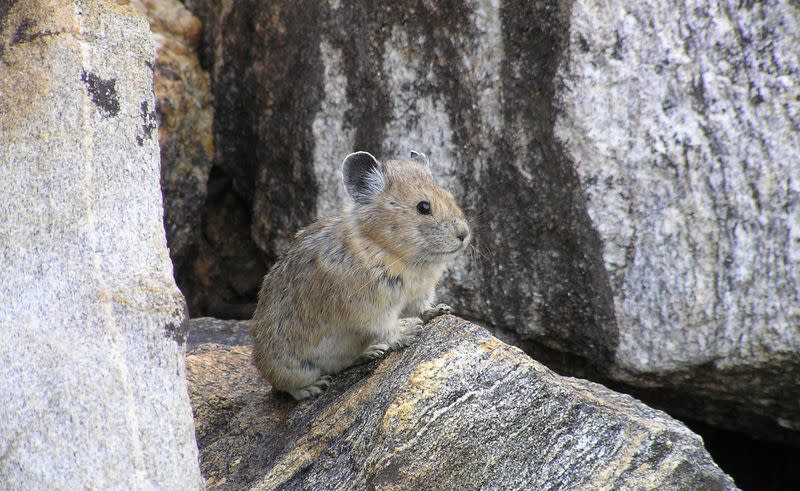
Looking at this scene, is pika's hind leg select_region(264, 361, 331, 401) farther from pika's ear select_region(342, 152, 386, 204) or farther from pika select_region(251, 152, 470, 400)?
pika's ear select_region(342, 152, 386, 204)

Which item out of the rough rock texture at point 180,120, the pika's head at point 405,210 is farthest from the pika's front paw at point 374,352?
the rough rock texture at point 180,120

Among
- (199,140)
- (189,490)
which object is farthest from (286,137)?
(189,490)

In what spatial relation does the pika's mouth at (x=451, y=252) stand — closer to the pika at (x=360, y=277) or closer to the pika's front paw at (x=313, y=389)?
the pika at (x=360, y=277)

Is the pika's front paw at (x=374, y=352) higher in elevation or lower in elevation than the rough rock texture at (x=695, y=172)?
lower

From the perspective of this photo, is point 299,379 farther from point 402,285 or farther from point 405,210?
point 405,210

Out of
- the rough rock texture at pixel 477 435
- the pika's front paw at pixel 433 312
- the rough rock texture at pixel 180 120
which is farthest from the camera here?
the rough rock texture at pixel 180 120

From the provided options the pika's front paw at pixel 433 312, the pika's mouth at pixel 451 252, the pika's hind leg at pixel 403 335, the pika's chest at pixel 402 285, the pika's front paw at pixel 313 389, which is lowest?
the pika's front paw at pixel 313 389

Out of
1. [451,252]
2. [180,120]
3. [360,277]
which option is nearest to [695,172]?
[451,252]

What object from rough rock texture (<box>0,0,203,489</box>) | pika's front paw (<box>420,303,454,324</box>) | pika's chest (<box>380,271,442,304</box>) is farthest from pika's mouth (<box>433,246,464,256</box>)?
rough rock texture (<box>0,0,203,489</box>)
